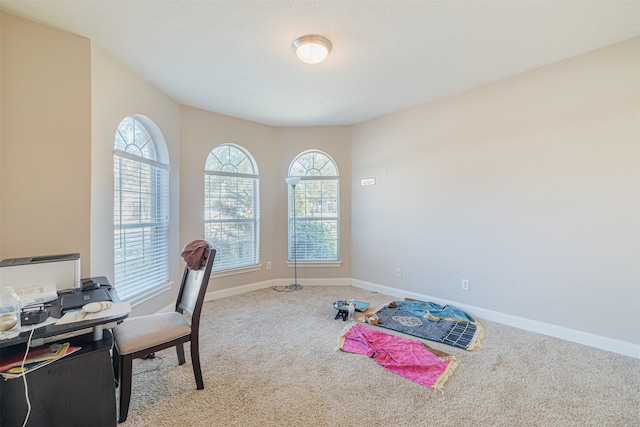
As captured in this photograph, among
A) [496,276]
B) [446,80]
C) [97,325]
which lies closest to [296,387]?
[97,325]

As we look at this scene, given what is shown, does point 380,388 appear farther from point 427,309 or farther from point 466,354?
point 427,309

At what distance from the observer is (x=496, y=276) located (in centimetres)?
297

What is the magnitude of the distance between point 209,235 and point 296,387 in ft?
8.20

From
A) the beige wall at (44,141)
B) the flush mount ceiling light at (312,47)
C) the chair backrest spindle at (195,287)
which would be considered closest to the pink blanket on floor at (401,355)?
the chair backrest spindle at (195,287)

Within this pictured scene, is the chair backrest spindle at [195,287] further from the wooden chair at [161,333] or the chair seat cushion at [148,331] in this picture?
the chair seat cushion at [148,331]

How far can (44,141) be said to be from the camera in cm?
199

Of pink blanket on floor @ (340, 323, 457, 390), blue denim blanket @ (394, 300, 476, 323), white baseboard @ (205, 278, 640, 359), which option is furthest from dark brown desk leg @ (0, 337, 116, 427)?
blue denim blanket @ (394, 300, 476, 323)

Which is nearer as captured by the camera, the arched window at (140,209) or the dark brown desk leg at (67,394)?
the dark brown desk leg at (67,394)

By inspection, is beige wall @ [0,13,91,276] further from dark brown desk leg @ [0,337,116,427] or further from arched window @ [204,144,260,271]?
arched window @ [204,144,260,271]

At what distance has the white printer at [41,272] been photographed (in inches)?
61.7

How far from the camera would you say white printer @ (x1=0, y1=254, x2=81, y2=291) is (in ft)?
5.14

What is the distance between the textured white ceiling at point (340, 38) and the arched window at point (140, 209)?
65 centimetres

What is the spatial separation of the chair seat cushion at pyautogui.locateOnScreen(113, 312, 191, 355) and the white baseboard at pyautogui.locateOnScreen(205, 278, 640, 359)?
6.18 ft

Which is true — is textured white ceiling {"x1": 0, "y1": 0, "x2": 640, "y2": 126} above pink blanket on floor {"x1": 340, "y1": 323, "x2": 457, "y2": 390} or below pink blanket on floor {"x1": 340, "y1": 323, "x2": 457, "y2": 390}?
above
